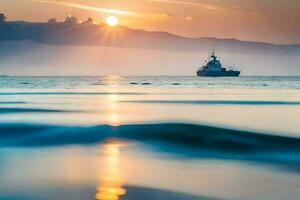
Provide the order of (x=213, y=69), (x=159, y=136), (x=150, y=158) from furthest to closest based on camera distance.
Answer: (x=213, y=69), (x=159, y=136), (x=150, y=158)

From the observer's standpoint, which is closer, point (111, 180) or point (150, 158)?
point (111, 180)

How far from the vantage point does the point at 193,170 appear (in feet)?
55.0

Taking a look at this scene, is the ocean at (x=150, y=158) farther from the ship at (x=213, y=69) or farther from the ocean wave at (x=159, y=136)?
the ship at (x=213, y=69)

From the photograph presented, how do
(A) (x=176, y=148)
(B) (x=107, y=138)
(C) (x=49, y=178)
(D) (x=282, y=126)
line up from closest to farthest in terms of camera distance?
(C) (x=49, y=178)
(A) (x=176, y=148)
(B) (x=107, y=138)
(D) (x=282, y=126)

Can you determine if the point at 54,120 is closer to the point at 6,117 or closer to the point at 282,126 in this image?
the point at 6,117

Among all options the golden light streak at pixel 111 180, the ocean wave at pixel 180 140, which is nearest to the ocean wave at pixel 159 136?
the ocean wave at pixel 180 140

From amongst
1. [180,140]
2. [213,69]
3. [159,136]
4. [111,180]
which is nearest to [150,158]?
[111,180]

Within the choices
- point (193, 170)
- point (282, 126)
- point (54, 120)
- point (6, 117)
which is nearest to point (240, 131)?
point (282, 126)

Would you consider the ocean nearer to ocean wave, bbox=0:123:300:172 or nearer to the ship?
ocean wave, bbox=0:123:300:172

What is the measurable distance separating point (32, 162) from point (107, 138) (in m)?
7.00

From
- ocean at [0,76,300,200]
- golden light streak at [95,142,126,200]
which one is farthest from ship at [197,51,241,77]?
golden light streak at [95,142,126,200]

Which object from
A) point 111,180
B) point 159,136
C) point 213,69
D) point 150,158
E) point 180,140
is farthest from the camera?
point 213,69

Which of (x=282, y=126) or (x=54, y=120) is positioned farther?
(x=54, y=120)

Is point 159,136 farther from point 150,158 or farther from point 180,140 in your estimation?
point 150,158
